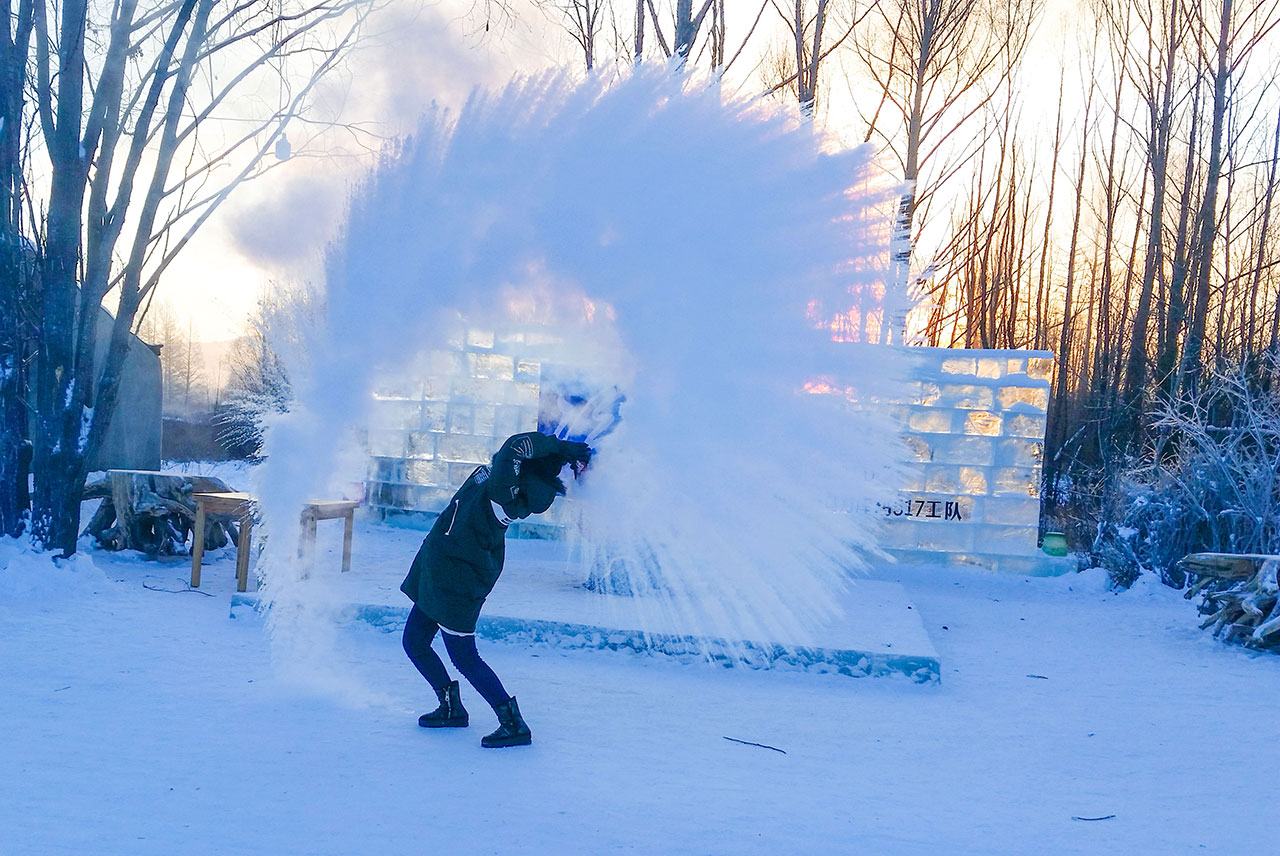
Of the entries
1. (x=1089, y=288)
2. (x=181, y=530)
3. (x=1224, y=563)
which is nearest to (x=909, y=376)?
(x=1224, y=563)

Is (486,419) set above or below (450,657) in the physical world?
above

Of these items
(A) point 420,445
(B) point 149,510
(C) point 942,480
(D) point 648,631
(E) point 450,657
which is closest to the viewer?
(E) point 450,657

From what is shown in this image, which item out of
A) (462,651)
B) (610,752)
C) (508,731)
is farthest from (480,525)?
(610,752)

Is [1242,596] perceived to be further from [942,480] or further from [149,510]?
[149,510]

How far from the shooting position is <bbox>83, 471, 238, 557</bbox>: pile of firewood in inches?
323

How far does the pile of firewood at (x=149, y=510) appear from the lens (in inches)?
323

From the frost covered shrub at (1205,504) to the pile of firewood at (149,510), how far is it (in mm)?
8035

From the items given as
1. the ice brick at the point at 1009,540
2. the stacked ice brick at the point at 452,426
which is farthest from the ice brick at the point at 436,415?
the ice brick at the point at 1009,540

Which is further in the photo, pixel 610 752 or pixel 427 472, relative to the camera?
pixel 427 472

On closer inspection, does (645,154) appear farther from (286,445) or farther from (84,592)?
(84,592)

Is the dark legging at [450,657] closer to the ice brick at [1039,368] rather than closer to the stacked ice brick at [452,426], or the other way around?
the stacked ice brick at [452,426]

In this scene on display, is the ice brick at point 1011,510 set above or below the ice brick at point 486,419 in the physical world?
below

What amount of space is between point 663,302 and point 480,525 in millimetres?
1154

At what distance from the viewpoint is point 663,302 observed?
140 inches
